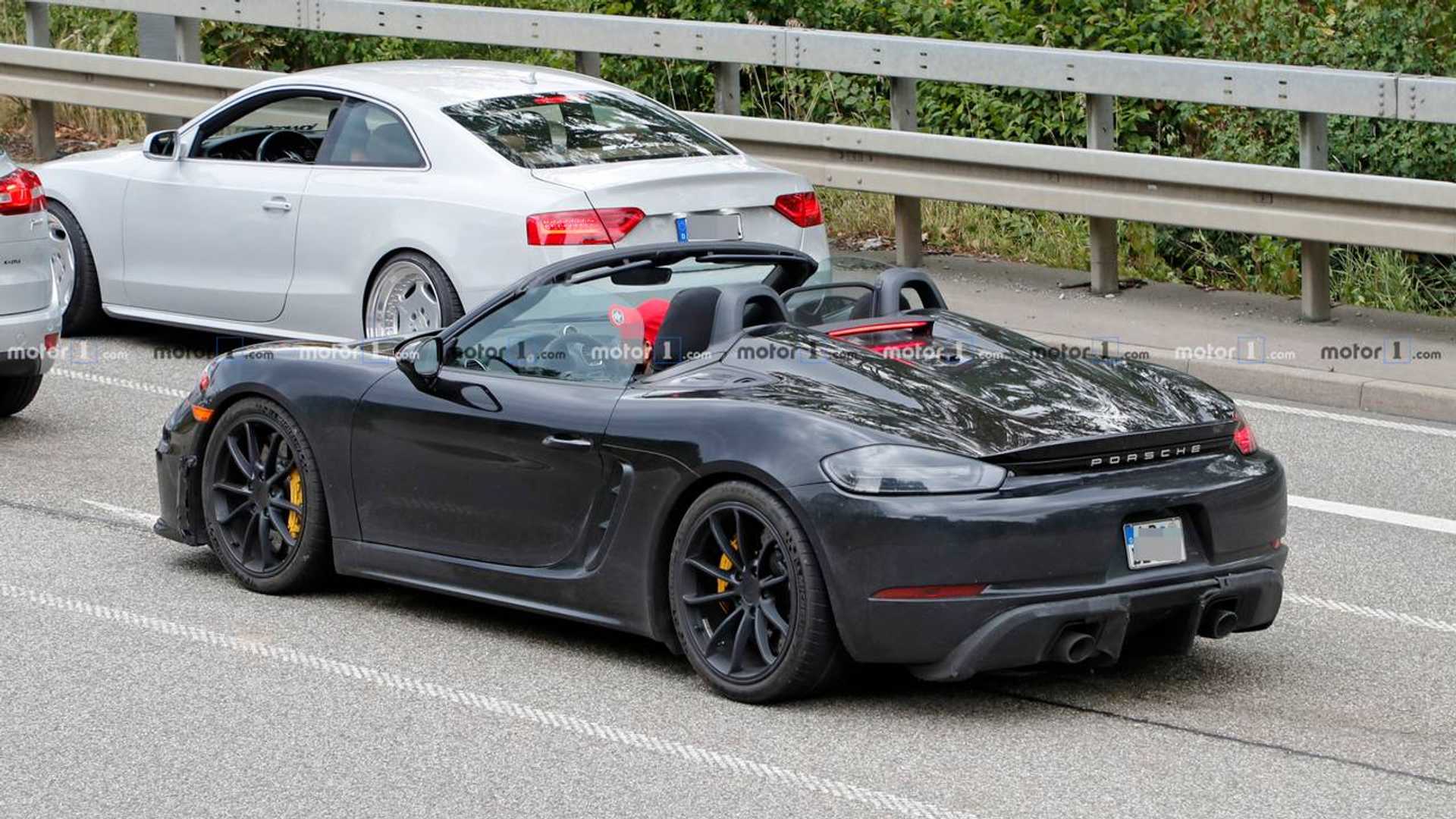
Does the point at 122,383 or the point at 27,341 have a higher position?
the point at 27,341

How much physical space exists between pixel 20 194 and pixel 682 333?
15.8 ft

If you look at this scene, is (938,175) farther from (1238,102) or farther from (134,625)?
(134,625)

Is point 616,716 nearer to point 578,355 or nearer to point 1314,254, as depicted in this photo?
point 578,355

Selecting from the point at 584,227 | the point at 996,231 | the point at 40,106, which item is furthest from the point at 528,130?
the point at 40,106

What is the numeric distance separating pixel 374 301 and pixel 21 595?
11.9 ft

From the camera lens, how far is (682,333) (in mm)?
6719

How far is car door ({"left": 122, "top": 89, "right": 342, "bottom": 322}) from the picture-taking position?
11.3m

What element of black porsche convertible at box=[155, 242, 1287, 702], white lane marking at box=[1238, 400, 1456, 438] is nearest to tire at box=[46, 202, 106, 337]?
black porsche convertible at box=[155, 242, 1287, 702]

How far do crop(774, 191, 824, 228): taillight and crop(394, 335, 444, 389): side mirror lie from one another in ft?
12.4

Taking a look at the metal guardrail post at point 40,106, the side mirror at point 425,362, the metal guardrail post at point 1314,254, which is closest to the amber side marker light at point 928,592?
the side mirror at point 425,362

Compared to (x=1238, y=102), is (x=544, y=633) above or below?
below

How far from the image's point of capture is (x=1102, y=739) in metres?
5.91

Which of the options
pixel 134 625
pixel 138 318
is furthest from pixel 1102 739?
pixel 138 318

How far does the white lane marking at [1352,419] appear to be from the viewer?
10125 millimetres
